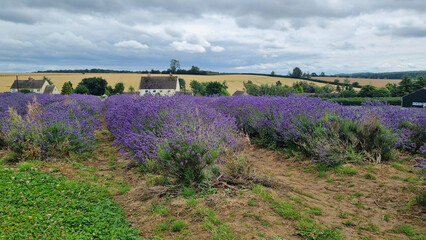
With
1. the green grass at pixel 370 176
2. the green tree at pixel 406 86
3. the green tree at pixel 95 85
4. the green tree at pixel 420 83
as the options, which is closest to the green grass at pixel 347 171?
the green grass at pixel 370 176

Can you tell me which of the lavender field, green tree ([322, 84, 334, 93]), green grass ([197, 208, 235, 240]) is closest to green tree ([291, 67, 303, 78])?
green tree ([322, 84, 334, 93])

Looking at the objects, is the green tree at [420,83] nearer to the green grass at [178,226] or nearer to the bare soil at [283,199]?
the bare soil at [283,199]

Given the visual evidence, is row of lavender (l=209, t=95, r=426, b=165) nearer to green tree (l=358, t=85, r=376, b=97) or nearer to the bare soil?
the bare soil

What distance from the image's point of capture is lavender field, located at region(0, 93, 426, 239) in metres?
3.41

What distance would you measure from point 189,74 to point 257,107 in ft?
253

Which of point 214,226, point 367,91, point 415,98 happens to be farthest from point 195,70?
point 214,226

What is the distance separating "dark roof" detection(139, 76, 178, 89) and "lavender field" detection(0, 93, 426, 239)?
4566 centimetres

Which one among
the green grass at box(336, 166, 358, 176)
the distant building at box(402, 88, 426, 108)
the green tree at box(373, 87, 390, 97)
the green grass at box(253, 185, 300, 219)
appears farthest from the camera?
the green tree at box(373, 87, 390, 97)

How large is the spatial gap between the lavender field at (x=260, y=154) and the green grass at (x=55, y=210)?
0.31 metres

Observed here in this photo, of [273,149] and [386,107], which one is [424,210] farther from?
[386,107]

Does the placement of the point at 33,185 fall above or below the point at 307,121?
below

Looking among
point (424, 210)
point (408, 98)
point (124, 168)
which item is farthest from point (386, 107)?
point (408, 98)

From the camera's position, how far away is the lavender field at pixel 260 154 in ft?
11.2

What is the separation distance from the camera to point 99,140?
935 centimetres
